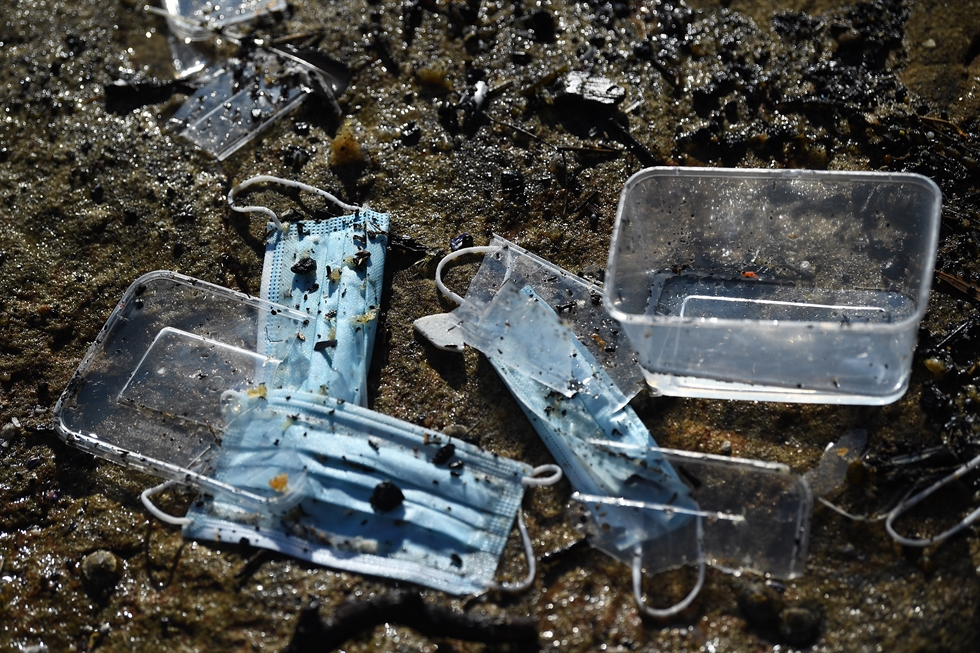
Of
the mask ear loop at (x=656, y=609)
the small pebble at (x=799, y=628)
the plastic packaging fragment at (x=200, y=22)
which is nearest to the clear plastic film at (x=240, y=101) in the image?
the plastic packaging fragment at (x=200, y=22)

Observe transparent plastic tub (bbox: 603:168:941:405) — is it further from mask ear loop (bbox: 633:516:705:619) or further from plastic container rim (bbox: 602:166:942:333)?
mask ear loop (bbox: 633:516:705:619)

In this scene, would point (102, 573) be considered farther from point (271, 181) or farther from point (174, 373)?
point (271, 181)

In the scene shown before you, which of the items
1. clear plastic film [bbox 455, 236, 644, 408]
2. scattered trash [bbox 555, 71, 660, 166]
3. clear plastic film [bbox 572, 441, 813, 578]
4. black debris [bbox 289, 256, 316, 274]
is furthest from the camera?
scattered trash [bbox 555, 71, 660, 166]

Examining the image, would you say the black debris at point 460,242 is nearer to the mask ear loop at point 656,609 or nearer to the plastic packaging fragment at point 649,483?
the plastic packaging fragment at point 649,483

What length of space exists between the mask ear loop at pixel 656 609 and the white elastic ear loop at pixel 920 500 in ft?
2.45

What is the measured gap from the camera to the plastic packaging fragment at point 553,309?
11.2 feet

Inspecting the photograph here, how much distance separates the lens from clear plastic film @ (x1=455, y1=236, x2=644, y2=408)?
3.40 meters

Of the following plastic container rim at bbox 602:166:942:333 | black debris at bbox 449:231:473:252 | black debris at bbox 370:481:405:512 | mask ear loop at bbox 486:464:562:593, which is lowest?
mask ear loop at bbox 486:464:562:593

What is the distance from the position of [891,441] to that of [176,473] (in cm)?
296

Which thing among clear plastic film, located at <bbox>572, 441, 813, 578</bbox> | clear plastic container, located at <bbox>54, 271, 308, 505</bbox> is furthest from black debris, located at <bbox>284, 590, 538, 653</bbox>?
clear plastic container, located at <bbox>54, 271, 308, 505</bbox>

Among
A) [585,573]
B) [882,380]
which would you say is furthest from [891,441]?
[585,573]

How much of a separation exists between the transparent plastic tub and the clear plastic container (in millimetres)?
1610

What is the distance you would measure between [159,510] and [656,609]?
80.7 inches

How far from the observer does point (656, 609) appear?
2977 mm
